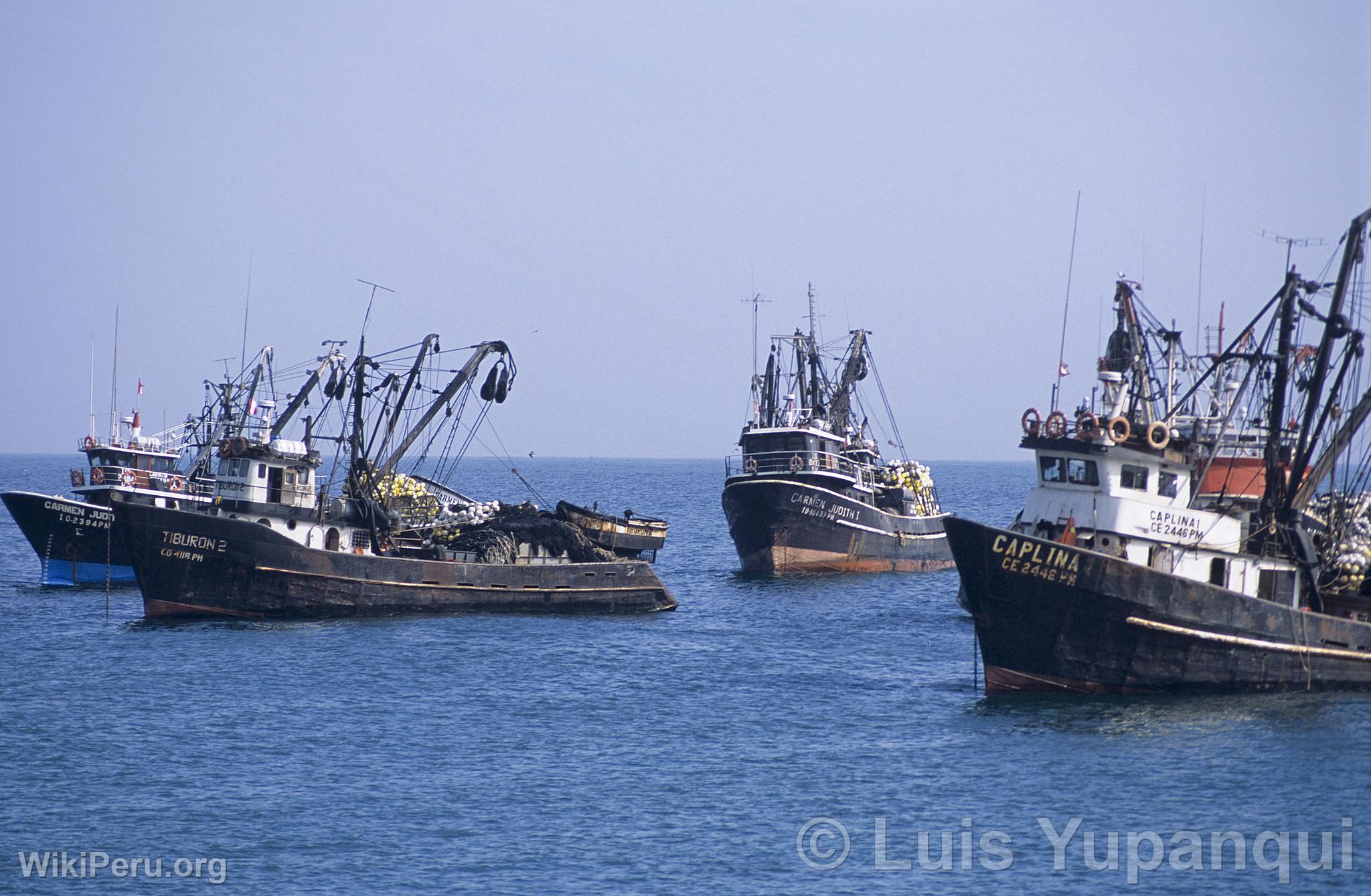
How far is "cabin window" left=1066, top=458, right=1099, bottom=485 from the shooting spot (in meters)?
35.2

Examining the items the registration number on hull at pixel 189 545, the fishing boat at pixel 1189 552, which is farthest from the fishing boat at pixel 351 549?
the fishing boat at pixel 1189 552

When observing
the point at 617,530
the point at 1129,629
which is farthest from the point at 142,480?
the point at 1129,629

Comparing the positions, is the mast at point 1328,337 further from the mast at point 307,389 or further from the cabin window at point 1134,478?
the mast at point 307,389

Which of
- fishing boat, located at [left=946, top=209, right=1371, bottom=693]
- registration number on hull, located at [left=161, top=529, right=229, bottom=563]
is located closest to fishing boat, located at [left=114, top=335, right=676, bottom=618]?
registration number on hull, located at [left=161, top=529, right=229, bottom=563]

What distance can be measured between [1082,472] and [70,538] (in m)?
41.1

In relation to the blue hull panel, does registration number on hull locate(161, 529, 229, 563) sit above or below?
above

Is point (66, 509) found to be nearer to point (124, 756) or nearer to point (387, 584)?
point (387, 584)

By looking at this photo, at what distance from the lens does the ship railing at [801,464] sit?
6162cm

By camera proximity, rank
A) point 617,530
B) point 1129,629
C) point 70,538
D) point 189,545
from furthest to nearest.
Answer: point 70,538, point 617,530, point 189,545, point 1129,629

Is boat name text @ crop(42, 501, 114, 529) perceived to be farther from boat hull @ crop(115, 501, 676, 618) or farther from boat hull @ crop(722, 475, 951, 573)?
boat hull @ crop(722, 475, 951, 573)

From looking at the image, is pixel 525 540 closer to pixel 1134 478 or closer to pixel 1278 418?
pixel 1134 478

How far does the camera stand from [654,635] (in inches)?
1849

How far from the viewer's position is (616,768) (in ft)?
99.1

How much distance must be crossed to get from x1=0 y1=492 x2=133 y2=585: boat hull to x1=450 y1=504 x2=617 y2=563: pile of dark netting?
50.3ft
